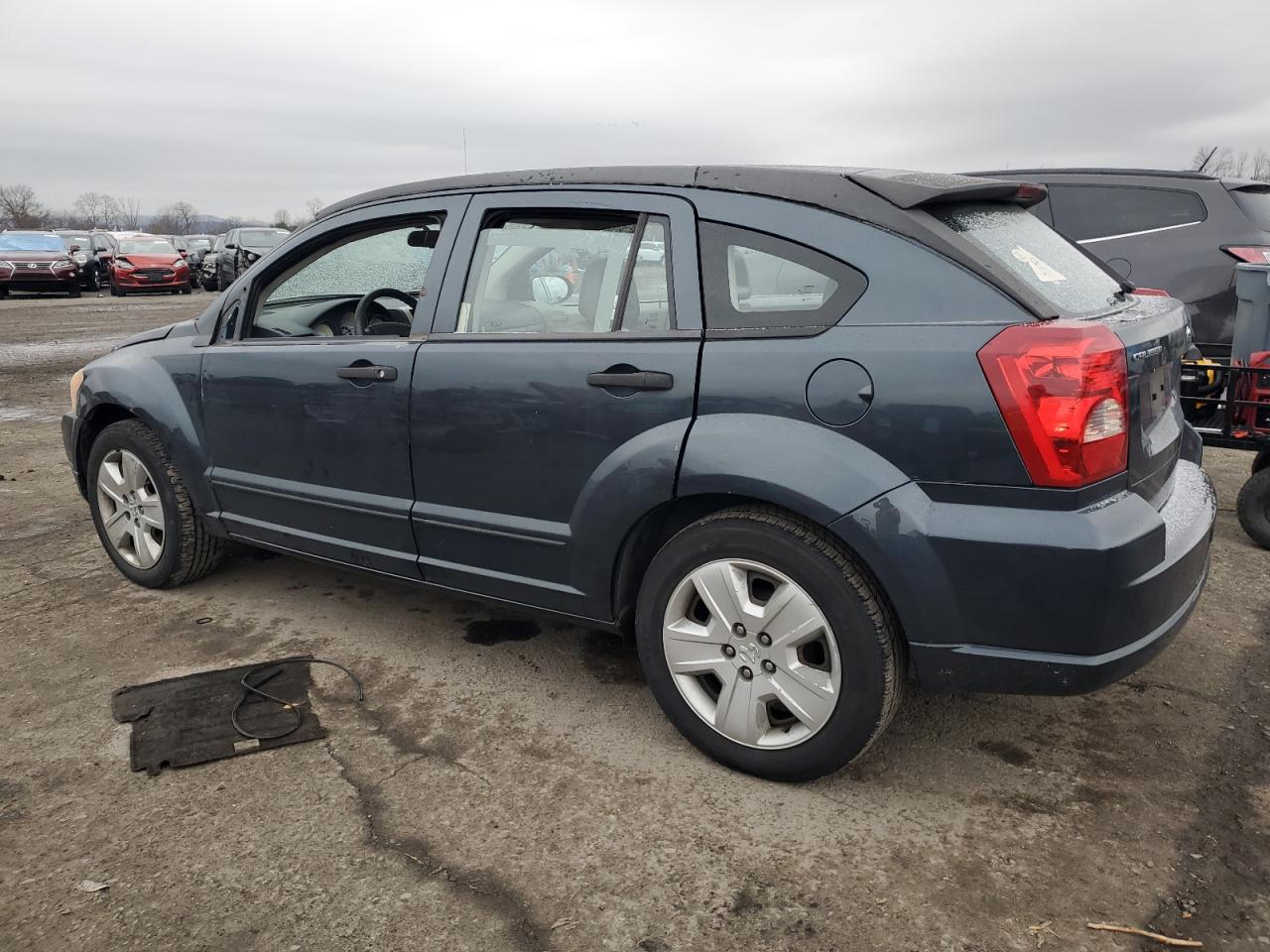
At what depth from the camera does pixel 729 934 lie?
2.11 metres

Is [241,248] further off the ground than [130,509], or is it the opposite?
[241,248]

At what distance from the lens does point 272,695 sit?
10.6ft

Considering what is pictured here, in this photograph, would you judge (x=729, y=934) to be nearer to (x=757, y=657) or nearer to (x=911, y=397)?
(x=757, y=657)

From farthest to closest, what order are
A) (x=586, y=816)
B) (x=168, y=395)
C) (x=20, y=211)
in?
(x=20, y=211) < (x=168, y=395) < (x=586, y=816)

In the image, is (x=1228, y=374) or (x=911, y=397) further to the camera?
(x=1228, y=374)

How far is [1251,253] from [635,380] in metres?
4.93

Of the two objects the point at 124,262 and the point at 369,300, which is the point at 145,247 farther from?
the point at 369,300

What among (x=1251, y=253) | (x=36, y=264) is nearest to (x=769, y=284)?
(x=1251, y=253)

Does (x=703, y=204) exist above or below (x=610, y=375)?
above

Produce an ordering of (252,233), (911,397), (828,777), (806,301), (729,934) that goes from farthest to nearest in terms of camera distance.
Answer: (252,233) < (828,777) < (806,301) < (911,397) < (729,934)

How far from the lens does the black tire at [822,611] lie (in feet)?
7.93

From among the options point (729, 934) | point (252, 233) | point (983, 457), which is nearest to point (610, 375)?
point (983, 457)

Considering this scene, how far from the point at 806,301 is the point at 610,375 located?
59cm

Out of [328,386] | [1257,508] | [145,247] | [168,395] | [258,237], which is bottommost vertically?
[1257,508]
